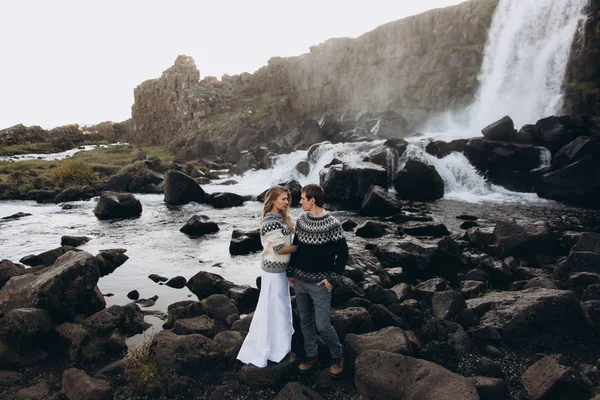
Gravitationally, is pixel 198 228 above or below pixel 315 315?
below

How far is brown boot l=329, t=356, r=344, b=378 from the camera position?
21.0ft

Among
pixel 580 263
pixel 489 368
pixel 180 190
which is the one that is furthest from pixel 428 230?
pixel 180 190

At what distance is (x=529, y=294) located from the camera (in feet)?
27.1

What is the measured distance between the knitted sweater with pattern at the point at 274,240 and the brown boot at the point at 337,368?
A: 1825mm

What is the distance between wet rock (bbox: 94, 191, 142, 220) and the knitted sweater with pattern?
19968mm

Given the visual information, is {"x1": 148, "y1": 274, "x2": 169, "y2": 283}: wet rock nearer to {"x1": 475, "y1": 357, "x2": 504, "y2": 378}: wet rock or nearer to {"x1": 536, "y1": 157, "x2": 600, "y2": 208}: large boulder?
{"x1": 475, "y1": 357, "x2": 504, "y2": 378}: wet rock

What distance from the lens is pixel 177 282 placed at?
11.9 m

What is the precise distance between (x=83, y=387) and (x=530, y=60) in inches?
2156

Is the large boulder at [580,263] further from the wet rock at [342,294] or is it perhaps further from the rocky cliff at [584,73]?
the rocky cliff at [584,73]

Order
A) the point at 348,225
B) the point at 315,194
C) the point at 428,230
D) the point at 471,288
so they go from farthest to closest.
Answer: the point at 348,225 < the point at 428,230 < the point at 471,288 < the point at 315,194

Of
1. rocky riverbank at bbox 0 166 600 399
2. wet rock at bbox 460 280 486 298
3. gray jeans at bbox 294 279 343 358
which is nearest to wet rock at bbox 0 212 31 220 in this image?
rocky riverbank at bbox 0 166 600 399

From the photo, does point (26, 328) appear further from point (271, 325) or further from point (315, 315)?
point (315, 315)

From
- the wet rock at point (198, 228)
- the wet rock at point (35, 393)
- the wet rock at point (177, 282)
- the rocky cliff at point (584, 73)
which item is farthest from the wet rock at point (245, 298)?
the rocky cliff at point (584, 73)

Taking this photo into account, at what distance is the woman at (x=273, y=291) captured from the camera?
6.28 meters
